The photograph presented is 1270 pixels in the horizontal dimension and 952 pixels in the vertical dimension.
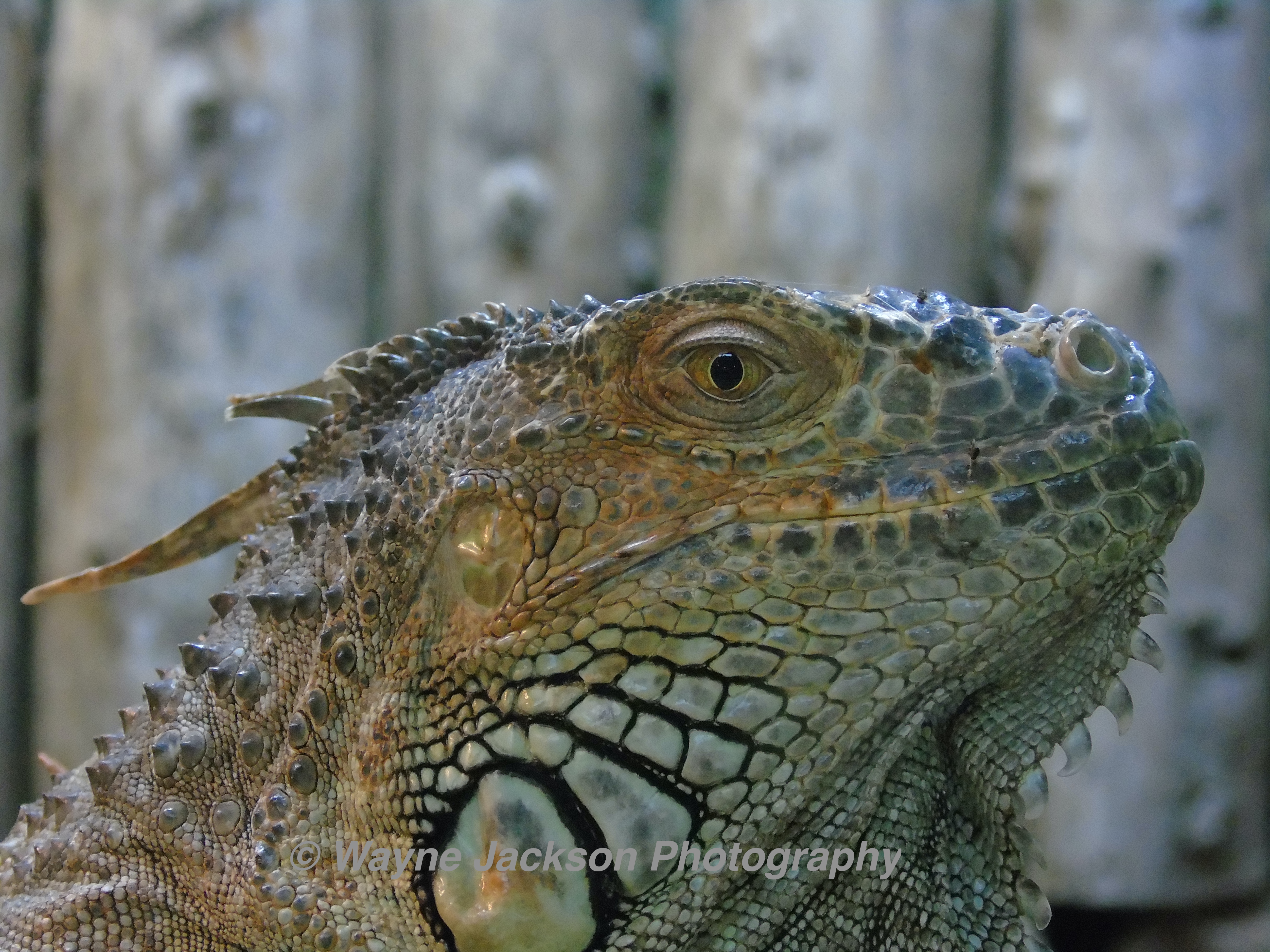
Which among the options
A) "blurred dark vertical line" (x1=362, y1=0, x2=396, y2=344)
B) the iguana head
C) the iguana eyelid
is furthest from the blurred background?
the iguana eyelid

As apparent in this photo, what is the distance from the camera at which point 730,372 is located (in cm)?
147

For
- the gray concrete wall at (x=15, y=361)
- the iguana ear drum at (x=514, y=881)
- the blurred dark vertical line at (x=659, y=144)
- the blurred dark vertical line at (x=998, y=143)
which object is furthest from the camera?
the blurred dark vertical line at (x=659, y=144)

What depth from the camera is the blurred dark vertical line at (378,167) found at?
495 centimetres

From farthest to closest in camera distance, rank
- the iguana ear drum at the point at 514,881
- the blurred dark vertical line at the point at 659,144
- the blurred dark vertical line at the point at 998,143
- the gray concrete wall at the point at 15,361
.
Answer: the blurred dark vertical line at the point at 659,144 < the blurred dark vertical line at the point at 998,143 < the gray concrete wall at the point at 15,361 < the iguana ear drum at the point at 514,881

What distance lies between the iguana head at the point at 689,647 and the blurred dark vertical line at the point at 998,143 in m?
3.65

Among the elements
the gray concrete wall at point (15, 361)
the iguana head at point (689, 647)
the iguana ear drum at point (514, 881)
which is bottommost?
the iguana ear drum at point (514, 881)

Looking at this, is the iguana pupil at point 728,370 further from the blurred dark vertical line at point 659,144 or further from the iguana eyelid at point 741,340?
the blurred dark vertical line at point 659,144

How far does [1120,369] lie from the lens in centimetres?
146

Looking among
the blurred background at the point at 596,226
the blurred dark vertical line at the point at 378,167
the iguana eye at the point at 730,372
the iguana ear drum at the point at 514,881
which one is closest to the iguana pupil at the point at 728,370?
the iguana eye at the point at 730,372

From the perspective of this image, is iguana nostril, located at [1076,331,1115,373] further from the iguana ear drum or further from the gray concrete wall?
the gray concrete wall

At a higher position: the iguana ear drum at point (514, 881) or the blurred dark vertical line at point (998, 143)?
the blurred dark vertical line at point (998, 143)

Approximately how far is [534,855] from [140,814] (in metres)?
0.63

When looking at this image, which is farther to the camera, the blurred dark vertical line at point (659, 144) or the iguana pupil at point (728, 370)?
the blurred dark vertical line at point (659, 144)

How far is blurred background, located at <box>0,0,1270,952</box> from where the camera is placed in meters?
4.40
